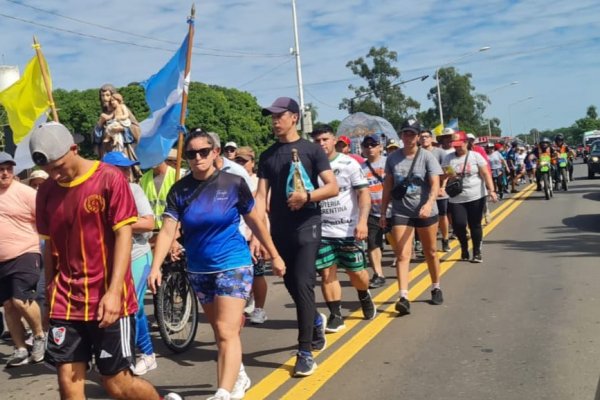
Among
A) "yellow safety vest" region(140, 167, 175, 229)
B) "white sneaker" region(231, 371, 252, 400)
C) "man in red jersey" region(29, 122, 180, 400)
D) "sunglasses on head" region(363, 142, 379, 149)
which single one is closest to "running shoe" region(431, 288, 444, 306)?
"sunglasses on head" region(363, 142, 379, 149)

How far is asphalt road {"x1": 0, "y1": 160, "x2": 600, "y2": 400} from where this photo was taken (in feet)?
15.8

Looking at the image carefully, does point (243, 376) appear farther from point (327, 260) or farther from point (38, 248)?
point (38, 248)

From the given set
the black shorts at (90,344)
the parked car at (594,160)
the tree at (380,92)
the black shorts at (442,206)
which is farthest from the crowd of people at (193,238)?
the tree at (380,92)

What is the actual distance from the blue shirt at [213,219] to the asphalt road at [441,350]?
3.22 ft

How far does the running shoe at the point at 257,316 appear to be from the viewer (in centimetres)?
701

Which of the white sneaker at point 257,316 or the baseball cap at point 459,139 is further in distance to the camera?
the baseball cap at point 459,139

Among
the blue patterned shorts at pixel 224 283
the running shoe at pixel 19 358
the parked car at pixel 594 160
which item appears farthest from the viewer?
the parked car at pixel 594 160

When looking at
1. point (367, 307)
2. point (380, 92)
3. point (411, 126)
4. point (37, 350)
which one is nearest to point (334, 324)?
point (367, 307)

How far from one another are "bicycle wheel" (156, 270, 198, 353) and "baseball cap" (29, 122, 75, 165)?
2725mm

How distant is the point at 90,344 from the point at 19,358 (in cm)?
287

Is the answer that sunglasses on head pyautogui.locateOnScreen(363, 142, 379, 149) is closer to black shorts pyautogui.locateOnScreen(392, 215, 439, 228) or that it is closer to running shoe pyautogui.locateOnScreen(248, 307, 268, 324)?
black shorts pyautogui.locateOnScreen(392, 215, 439, 228)

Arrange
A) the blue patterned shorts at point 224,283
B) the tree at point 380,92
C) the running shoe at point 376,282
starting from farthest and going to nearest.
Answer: the tree at point 380,92, the running shoe at point 376,282, the blue patterned shorts at point 224,283

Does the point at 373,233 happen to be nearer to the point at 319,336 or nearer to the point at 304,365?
the point at 319,336

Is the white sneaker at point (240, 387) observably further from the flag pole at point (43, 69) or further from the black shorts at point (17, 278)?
the flag pole at point (43, 69)
